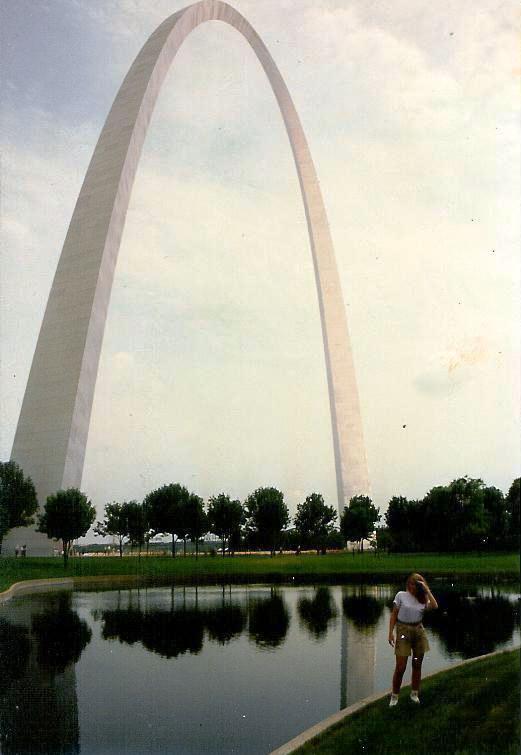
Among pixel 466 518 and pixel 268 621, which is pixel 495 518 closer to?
pixel 466 518

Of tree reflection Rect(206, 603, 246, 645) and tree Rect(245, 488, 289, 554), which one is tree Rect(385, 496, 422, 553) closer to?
tree reflection Rect(206, 603, 246, 645)

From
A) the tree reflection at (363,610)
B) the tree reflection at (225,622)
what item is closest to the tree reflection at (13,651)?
the tree reflection at (225,622)

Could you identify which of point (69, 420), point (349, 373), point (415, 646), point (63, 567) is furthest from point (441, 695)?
point (349, 373)

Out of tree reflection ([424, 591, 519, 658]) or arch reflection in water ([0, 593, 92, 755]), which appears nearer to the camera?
arch reflection in water ([0, 593, 92, 755])

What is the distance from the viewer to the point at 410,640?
7363mm

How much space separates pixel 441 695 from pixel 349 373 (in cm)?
4064

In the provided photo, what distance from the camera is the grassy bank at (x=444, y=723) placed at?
20.9ft

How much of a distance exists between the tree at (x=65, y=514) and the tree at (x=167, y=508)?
1601 cm

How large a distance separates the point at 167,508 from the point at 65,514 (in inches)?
707

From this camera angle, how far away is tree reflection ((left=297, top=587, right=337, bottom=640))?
15.9 m

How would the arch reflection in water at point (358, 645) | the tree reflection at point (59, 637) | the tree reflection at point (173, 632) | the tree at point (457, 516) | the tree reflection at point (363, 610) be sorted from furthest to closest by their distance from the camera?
the tree at point (457, 516) < the tree reflection at point (363, 610) < the tree reflection at point (173, 632) < the tree reflection at point (59, 637) < the arch reflection in water at point (358, 645)

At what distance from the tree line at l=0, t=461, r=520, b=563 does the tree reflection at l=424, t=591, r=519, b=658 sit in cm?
192

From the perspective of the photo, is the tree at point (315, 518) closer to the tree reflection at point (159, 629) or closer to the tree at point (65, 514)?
the tree at point (65, 514)

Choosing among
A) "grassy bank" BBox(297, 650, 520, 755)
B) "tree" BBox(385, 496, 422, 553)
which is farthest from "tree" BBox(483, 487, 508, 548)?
"grassy bank" BBox(297, 650, 520, 755)
